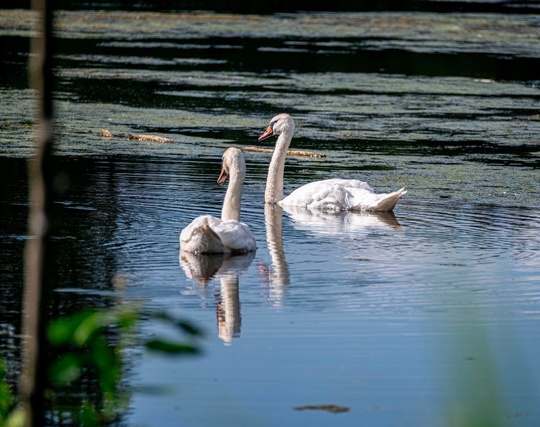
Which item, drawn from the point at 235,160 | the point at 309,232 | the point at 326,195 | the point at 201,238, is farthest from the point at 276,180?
the point at 201,238

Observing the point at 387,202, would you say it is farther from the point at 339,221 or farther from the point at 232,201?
the point at 232,201

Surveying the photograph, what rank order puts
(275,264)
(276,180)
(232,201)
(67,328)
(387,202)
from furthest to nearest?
(276,180)
(387,202)
(232,201)
(275,264)
(67,328)

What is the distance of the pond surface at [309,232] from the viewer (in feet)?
16.2

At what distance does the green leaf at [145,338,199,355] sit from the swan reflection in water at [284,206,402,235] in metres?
7.33

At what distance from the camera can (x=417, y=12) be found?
34.2 m

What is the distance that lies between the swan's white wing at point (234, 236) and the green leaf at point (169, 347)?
608 centimetres

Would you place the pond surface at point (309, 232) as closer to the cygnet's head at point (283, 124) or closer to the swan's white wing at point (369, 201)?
the swan's white wing at point (369, 201)

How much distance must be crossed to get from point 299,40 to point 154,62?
543cm

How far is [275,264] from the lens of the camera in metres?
7.95

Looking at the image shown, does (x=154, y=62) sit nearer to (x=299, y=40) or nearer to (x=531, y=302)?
(x=299, y=40)

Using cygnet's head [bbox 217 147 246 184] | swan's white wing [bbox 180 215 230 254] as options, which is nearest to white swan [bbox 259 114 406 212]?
cygnet's head [bbox 217 147 246 184]

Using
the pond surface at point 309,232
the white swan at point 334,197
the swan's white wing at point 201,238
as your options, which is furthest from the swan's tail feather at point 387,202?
the swan's white wing at point 201,238

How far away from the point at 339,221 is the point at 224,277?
2712 mm

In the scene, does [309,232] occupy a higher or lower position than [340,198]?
lower
